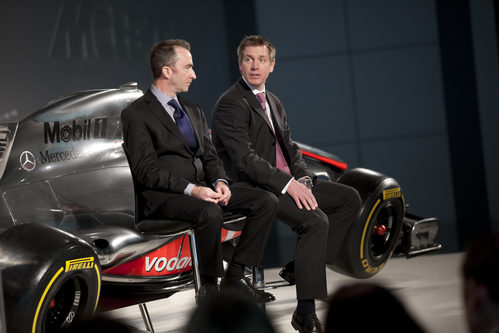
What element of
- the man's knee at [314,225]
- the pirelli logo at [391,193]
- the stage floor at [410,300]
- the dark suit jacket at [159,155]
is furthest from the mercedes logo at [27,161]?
the pirelli logo at [391,193]

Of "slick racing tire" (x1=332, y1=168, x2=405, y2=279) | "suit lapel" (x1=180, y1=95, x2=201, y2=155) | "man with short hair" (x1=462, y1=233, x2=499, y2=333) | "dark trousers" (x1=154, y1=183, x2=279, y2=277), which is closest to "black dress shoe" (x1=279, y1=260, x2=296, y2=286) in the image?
"dark trousers" (x1=154, y1=183, x2=279, y2=277)

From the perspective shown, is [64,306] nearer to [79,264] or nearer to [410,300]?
[79,264]

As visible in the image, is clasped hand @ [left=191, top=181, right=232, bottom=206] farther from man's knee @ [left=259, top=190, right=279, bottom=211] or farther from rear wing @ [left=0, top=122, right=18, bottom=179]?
rear wing @ [left=0, top=122, right=18, bottom=179]

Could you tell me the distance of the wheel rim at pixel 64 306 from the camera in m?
2.51

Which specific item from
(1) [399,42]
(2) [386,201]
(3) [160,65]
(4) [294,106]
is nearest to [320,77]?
(4) [294,106]

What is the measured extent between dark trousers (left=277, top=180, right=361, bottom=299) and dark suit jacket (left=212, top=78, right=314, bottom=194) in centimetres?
13

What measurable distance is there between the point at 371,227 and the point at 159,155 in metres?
1.37

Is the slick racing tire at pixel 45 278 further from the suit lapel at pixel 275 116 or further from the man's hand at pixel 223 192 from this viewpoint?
the suit lapel at pixel 275 116

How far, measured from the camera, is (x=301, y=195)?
3055 millimetres

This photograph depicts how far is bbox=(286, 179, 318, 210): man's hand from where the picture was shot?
9.98 ft

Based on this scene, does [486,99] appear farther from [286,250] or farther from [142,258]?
[142,258]

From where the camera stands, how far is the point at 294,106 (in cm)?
706

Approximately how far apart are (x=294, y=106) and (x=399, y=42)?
1.28 metres

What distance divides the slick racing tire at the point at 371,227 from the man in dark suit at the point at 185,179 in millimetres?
899
